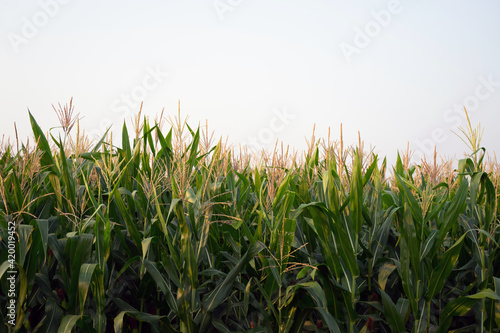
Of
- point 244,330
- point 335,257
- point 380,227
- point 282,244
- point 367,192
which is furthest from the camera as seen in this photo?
point 367,192

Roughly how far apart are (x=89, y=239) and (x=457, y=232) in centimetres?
266

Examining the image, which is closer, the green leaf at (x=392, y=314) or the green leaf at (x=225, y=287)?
the green leaf at (x=225, y=287)

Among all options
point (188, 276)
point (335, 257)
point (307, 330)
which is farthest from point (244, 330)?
point (335, 257)

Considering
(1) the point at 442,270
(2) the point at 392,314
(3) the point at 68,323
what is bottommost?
(3) the point at 68,323

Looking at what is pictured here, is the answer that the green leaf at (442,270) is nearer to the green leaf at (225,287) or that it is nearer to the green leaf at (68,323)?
the green leaf at (225,287)

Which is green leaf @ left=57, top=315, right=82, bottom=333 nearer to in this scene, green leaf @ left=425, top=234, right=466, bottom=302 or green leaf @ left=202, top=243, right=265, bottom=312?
green leaf @ left=202, top=243, right=265, bottom=312

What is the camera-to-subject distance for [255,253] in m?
2.40

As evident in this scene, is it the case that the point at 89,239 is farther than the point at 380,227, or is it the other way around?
the point at 380,227

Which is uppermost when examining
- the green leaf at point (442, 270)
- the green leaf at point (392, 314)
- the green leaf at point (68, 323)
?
the green leaf at point (442, 270)

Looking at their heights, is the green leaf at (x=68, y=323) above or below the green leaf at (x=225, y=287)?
below

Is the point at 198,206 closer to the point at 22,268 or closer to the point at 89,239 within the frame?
the point at 89,239

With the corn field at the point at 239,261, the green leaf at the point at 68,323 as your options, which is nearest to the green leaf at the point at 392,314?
the corn field at the point at 239,261

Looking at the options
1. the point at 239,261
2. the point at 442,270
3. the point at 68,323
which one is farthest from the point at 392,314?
the point at 68,323

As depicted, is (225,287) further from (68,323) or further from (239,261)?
(68,323)
